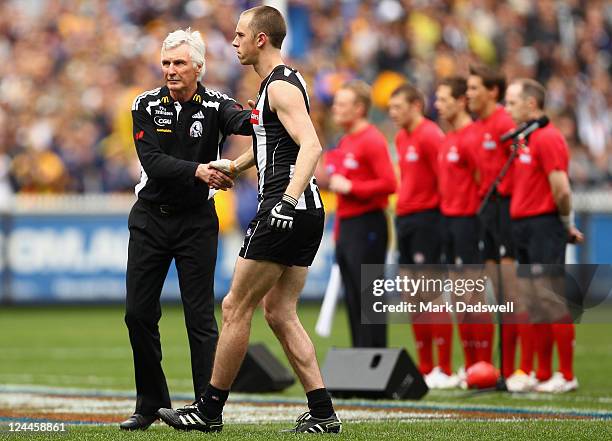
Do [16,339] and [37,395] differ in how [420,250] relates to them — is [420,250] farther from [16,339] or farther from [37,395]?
[16,339]

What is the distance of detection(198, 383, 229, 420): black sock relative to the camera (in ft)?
26.1

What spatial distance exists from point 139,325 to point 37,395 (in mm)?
3049

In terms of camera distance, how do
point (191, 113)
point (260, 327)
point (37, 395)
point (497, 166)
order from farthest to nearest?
point (260, 327) < point (497, 166) < point (37, 395) < point (191, 113)

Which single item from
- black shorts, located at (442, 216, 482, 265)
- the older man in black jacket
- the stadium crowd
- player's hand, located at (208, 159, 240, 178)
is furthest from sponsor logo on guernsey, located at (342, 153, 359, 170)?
the stadium crowd

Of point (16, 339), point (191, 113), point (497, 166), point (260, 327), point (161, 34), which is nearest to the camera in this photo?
point (191, 113)

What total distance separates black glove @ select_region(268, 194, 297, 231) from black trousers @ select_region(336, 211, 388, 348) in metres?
4.51

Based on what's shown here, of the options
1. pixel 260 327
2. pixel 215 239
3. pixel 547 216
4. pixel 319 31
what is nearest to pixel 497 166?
pixel 547 216

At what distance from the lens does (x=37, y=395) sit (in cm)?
1107

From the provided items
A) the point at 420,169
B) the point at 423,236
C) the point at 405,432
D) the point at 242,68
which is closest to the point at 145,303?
the point at 405,432

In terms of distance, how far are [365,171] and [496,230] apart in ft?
4.25

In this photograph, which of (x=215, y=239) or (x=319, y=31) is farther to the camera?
(x=319, y=31)

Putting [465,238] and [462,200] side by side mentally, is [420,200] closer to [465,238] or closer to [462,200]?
[462,200]

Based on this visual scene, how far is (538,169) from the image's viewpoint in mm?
11391

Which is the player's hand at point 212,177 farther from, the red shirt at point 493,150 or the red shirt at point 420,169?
the red shirt at point 420,169
